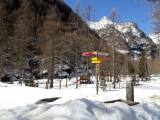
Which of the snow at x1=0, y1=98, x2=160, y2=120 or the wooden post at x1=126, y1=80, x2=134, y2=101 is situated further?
the wooden post at x1=126, y1=80, x2=134, y2=101

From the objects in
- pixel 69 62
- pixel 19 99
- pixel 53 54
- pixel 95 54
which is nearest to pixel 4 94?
pixel 19 99

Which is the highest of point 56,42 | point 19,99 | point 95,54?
point 56,42

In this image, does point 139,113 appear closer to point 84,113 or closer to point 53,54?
point 84,113

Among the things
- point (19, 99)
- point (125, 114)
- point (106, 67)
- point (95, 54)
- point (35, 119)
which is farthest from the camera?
point (106, 67)

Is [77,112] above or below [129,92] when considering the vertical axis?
below

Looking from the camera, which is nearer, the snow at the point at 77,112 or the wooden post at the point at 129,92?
the snow at the point at 77,112

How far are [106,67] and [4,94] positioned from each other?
41172 millimetres

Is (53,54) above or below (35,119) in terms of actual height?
above

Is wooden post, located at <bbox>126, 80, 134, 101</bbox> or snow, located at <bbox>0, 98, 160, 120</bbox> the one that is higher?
wooden post, located at <bbox>126, 80, 134, 101</bbox>

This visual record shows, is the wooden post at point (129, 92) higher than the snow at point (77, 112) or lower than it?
higher

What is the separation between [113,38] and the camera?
136 ft

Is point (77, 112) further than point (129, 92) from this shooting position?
No

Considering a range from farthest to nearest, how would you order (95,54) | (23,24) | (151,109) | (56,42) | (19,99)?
(23,24)
(56,42)
(95,54)
(19,99)
(151,109)

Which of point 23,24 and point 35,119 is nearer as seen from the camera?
point 35,119
